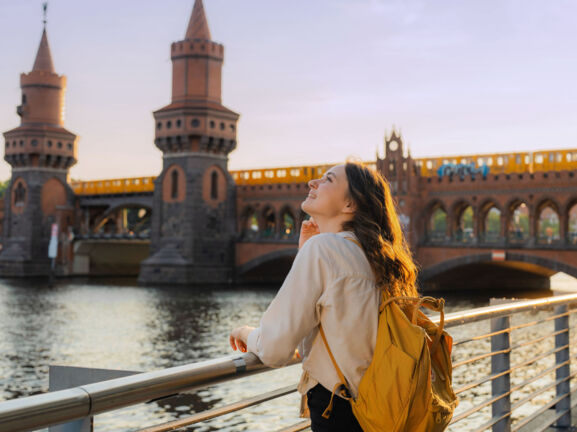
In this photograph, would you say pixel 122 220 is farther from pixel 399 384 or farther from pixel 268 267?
pixel 399 384

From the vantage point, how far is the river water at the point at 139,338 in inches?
505

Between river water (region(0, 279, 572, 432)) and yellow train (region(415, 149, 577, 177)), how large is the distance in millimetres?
6553

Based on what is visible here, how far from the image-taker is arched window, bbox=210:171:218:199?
148 feet

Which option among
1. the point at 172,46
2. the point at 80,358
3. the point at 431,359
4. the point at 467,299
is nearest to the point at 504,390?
the point at 431,359

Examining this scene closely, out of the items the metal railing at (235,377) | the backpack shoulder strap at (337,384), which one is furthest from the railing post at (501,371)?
the backpack shoulder strap at (337,384)

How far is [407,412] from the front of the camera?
196cm

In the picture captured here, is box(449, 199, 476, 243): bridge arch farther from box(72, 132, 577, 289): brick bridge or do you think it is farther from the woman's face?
the woman's face

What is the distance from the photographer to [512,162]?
124ft

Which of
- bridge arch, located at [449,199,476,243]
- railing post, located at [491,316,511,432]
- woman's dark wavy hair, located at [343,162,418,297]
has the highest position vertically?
bridge arch, located at [449,199,476,243]

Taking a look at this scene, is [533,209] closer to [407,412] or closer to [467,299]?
[467,299]

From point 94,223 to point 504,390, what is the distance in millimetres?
55026

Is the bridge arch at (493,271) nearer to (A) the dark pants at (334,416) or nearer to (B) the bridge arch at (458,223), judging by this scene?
(B) the bridge arch at (458,223)

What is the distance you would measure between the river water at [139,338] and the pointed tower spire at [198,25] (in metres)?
Result: 16.9

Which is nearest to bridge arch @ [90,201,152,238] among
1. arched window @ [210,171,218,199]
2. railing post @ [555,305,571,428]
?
arched window @ [210,171,218,199]
